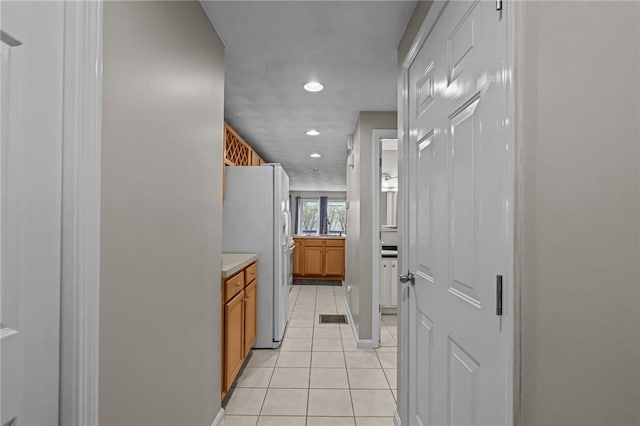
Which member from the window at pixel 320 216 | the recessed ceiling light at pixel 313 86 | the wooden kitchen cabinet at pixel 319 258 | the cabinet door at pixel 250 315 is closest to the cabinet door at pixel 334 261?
the wooden kitchen cabinet at pixel 319 258

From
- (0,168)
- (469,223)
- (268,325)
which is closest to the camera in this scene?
(0,168)

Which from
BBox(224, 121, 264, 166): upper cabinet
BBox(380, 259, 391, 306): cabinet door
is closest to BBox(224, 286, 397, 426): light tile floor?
BBox(380, 259, 391, 306): cabinet door

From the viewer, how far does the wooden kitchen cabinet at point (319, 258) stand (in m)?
7.64

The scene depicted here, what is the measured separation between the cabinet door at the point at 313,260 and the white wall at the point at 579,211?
6825mm

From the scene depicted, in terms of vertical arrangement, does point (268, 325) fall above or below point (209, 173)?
below

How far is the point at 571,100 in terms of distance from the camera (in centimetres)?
85

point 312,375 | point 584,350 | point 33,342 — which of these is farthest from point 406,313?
point 33,342

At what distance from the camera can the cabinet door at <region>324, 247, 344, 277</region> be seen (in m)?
7.62

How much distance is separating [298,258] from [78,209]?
6857mm

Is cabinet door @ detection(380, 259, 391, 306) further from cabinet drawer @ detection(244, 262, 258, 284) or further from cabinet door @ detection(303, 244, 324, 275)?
cabinet door @ detection(303, 244, 324, 275)

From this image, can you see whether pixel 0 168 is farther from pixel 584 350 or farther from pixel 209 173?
pixel 584 350

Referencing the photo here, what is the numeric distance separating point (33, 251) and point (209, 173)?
3.78ft

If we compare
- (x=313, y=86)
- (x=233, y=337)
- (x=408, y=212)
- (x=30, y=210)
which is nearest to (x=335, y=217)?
(x=313, y=86)

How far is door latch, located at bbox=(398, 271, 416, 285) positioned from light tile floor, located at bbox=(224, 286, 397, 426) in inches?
37.6
